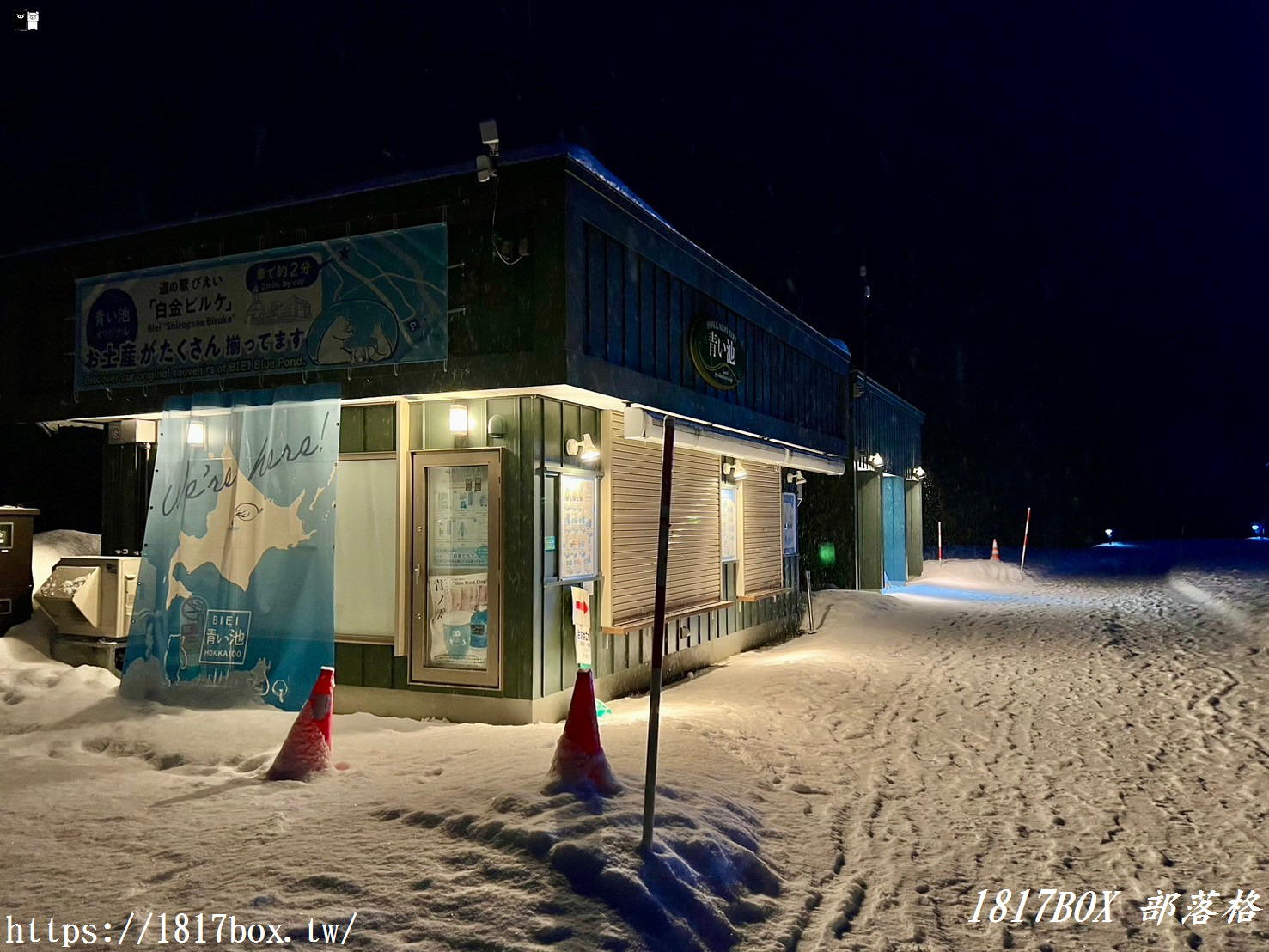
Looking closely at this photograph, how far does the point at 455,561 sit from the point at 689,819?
3.98 meters

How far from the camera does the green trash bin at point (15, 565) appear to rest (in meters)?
9.59

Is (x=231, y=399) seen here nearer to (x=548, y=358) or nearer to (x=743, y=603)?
(x=548, y=358)

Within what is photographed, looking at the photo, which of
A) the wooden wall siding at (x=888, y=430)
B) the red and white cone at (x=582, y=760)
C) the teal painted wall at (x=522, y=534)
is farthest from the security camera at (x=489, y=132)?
the wooden wall siding at (x=888, y=430)

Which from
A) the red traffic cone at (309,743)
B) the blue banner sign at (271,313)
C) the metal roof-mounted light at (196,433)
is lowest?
the red traffic cone at (309,743)

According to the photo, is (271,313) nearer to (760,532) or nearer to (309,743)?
(309,743)

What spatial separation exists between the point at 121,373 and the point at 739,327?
7556mm

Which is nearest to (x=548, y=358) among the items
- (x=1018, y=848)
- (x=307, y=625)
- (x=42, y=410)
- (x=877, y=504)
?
(x=307, y=625)

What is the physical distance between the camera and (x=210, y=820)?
496 centimetres

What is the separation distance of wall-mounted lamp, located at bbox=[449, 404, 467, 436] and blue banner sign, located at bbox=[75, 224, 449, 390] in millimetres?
493

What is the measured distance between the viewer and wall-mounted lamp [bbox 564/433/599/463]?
838 cm

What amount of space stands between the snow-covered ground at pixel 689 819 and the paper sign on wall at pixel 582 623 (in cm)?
71

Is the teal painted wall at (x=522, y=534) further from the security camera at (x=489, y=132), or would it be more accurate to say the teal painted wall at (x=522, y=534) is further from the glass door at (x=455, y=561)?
the security camera at (x=489, y=132)

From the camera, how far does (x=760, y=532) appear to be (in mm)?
13961

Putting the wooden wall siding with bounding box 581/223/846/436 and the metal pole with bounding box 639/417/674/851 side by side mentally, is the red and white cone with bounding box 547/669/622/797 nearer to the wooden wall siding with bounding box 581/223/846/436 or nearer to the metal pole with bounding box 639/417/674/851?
the metal pole with bounding box 639/417/674/851
